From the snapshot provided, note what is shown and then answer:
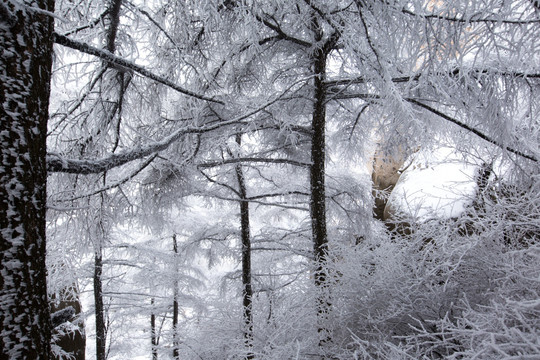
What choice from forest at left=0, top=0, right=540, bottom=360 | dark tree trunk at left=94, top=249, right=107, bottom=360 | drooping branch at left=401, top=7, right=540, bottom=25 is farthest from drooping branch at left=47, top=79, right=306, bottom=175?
dark tree trunk at left=94, top=249, right=107, bottom=360

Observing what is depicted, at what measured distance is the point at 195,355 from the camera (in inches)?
161

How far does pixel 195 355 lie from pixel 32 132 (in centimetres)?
351

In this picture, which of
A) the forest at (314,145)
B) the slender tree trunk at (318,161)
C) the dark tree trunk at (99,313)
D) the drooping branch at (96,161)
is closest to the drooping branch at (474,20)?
the forest at (314,145)

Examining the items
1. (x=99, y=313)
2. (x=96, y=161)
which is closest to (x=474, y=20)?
(x=96, y=161)

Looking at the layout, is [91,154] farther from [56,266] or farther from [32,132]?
[56,266]

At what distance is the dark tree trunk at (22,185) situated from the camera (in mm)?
1502

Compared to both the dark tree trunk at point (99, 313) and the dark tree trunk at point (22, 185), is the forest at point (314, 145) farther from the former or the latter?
the dark tree trunk at point (99, 313)

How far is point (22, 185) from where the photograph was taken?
1.57m

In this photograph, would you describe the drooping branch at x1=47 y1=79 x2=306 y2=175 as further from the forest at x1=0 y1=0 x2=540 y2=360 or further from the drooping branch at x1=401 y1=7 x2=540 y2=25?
the drooping branch at x1=401 y1=7 x2=540 y2=25

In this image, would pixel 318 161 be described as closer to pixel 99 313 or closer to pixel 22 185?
pixel 22 185

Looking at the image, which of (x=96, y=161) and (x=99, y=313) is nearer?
(x=96, y=161)

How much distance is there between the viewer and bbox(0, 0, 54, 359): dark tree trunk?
1.50 metres

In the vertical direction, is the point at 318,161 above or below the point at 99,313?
above

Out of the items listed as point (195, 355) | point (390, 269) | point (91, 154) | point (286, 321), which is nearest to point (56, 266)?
point (195, 355)
